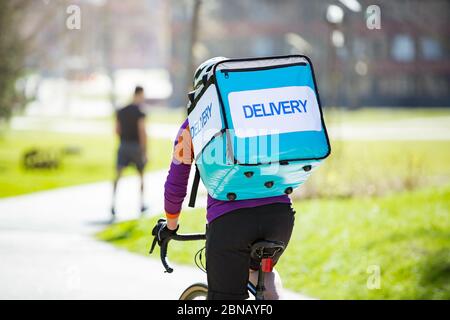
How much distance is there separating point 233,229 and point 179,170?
0.41m

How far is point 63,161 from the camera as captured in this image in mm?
27484

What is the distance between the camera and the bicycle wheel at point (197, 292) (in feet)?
16.1

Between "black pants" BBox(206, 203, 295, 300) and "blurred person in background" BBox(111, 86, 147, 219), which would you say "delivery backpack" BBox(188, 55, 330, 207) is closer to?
"black pants" BBox(206, 203, 295, 300)

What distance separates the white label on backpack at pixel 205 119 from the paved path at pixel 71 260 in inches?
162

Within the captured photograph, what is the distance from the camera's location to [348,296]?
8.92 meters

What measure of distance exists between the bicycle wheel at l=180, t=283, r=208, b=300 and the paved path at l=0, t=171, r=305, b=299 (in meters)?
3.13

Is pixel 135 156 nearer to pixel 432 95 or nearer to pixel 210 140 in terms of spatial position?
pixel 210 140

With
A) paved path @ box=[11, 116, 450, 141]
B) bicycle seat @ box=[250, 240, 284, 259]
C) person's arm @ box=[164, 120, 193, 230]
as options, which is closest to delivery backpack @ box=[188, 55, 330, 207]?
person's arm @ box=[164, 120, 193, 230]

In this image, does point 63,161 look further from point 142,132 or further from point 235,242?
point 235,242

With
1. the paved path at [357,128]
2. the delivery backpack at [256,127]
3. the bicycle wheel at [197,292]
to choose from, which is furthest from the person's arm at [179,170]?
the paved path at [357,128]

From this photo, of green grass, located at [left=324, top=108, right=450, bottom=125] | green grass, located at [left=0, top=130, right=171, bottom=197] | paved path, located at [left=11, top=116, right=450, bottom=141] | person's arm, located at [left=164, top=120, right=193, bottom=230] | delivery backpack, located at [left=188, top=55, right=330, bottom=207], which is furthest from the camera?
green grass, located at [left=324, top=108, right=450, bottom=125]

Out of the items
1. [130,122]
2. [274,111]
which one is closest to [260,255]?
[274,111]

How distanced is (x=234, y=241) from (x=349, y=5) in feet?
43.0

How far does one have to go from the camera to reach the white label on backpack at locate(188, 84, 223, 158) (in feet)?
13.8
